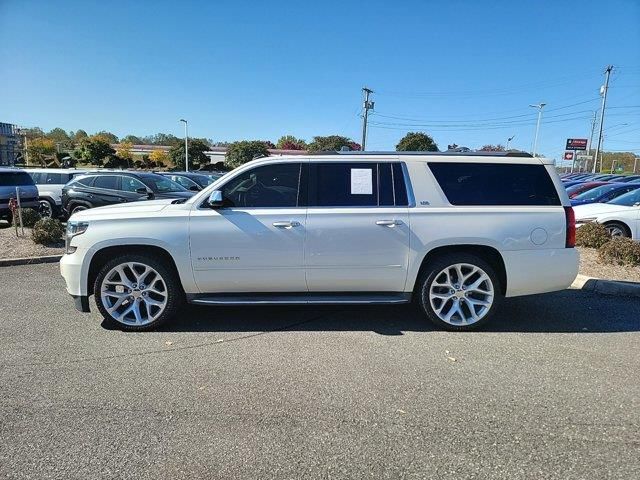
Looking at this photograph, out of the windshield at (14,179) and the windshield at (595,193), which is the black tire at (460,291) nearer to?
the windshield at (595,193)

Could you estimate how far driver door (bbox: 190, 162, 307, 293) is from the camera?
455 centimetres

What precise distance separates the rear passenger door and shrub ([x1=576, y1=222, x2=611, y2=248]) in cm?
521

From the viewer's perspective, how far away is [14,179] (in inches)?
507

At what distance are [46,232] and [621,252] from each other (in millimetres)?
10133

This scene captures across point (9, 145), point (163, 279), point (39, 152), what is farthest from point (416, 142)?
point (9, 145)

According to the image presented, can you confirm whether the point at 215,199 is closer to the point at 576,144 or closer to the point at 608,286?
the point at 608,286

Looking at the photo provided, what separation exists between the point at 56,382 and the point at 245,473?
1997 mm

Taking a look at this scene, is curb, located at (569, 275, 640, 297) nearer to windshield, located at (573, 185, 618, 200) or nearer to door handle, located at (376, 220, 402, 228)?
door handle, located at (376, 220, 402, 228)

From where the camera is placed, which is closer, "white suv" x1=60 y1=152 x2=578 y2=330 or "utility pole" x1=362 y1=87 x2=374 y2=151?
"white suv" x1=60 y1=152 x2=578 y2=330

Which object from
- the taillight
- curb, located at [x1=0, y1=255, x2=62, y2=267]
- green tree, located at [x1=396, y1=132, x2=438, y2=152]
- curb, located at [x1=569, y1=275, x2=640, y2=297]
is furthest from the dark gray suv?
green tree, located at [x1=396, y1=132, x2=438, y2=152]

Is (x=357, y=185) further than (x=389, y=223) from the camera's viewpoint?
Yes

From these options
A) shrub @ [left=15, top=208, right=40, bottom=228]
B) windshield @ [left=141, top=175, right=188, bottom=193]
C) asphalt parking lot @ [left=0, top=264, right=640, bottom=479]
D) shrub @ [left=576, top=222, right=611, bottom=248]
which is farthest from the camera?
windshield @ [left=141, top=175, right=188, bottom=193]

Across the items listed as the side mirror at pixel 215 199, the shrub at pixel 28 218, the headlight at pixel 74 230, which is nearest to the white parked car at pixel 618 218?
the side mirror at pixel 215 199

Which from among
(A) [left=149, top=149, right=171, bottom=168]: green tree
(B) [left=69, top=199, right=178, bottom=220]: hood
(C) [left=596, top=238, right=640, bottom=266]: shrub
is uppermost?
(A) [left=149, top=149, right=171, bottom=168]: green tree
